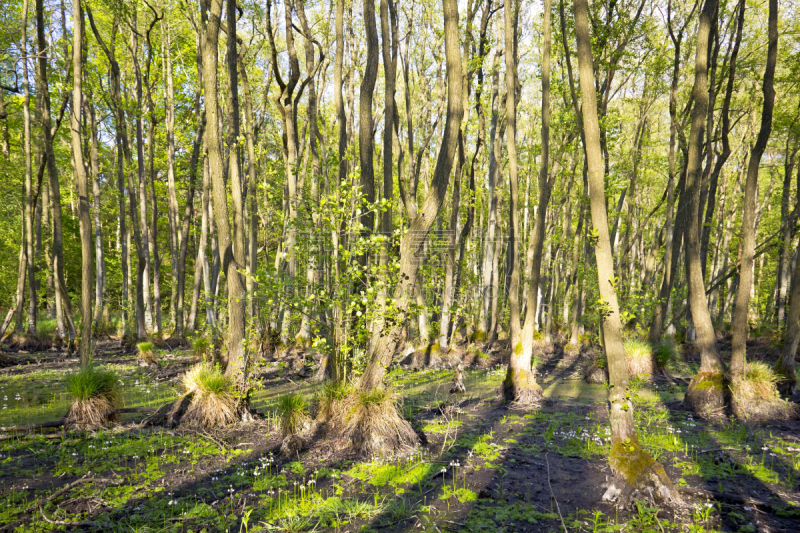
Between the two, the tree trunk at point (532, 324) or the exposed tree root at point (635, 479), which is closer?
the exposed tree root at point (635, 479)

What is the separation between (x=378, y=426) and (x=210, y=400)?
8.99ft

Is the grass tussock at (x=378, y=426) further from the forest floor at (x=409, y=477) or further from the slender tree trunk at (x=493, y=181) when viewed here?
the slender tree trunk at (x=493, y=181)

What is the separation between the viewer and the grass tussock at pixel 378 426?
5.45m

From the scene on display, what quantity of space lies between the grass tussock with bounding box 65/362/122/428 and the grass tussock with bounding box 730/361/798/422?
33.3 ft

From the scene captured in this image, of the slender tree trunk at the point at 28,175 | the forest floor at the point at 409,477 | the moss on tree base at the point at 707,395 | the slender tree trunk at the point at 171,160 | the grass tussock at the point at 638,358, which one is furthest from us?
the slender tree trunk at the point at 171,160

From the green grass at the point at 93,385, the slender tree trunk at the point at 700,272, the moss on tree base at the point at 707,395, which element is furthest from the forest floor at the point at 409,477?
the slender tree trunk at the point at 700,272

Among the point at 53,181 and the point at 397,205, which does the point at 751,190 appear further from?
the point at 53,181

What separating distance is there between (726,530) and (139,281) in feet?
52.8

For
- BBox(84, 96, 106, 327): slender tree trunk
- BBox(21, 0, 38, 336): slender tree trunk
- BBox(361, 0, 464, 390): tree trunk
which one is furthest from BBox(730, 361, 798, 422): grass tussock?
BBox(84, 96, 106, 327): slender tree trunk

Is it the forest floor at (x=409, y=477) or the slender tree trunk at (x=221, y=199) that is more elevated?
the slender tree trunk at (x=221, y=199)

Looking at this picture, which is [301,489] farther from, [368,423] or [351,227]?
[351,227]

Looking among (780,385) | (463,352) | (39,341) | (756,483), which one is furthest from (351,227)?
(39,341)

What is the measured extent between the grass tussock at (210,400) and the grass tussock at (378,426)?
82.0 inches

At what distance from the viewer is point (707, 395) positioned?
7.79 metres
